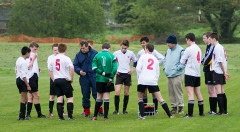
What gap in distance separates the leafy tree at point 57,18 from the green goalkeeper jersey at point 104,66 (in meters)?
71.7

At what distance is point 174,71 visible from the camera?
16.6 metres

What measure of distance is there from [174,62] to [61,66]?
3.21 m

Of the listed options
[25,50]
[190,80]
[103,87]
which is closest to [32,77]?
[25,50]

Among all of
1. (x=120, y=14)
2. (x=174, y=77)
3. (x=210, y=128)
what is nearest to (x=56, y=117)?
(x=174, y=77)

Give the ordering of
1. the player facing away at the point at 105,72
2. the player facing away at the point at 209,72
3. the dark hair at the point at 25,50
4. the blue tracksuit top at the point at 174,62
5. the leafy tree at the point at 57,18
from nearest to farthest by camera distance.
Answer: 1. the player facing away at the point at 105,72
2. the dark hair at the point at 25,50
3. the player facing away at the point at 209,72
4. the blue tracksuit top at the point at 174,62
5. the leafy tree at the point at 57,18

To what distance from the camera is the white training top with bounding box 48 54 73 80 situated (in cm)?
1522

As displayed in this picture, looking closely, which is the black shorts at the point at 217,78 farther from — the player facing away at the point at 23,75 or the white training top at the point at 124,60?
the player facing away at the point at 23,75

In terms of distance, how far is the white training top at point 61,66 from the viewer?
15.2m

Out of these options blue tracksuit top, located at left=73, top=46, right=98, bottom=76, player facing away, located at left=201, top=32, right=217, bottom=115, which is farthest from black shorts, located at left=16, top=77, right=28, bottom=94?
player facing away, located at left=201, top=32, right=217, bottom=115

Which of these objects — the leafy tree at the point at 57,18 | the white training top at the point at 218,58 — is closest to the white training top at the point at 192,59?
the white training top at the point at 218,58

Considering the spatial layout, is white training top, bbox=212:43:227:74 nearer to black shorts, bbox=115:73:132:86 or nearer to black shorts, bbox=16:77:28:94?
black shorts, bbox=115:73:132:86

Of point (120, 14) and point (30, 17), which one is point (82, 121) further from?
point (120, 14)

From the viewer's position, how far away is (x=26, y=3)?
85.9 meters

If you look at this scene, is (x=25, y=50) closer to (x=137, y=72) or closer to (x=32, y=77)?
(x=32, y=77)
